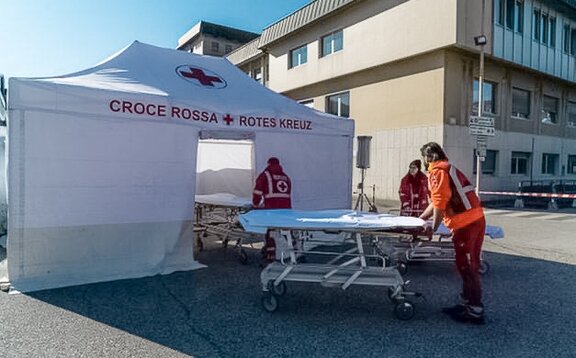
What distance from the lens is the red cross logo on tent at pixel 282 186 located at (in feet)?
22.4

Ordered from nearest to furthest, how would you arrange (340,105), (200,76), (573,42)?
(200,76), (340,105), (573,42)

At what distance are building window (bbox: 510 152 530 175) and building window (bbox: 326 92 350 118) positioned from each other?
803 centimetres

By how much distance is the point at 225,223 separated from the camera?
8562mm

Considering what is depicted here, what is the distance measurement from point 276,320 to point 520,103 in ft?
64.1

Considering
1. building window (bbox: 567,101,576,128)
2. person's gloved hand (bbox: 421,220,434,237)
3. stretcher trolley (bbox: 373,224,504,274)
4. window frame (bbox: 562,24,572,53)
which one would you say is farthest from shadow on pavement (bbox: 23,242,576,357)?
building window (bbox: 567,101,576,128)

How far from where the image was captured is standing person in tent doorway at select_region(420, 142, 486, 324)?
4480 millimetres

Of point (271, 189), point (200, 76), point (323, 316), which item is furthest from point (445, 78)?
point (323, 316)

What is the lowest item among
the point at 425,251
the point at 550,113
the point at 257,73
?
the point at 425,251

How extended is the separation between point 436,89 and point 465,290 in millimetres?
13213

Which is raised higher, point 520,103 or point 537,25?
point 537,25

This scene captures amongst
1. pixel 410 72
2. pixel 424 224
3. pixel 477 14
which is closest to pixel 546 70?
pixel 477 14

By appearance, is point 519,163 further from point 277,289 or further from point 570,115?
point 277,289

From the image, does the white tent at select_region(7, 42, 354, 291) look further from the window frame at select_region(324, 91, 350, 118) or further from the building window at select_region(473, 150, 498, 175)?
the building window at select_region(473, 150, 498, 175)

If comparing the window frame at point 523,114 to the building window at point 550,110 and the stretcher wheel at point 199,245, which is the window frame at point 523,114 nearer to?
the building window at point 550,110
